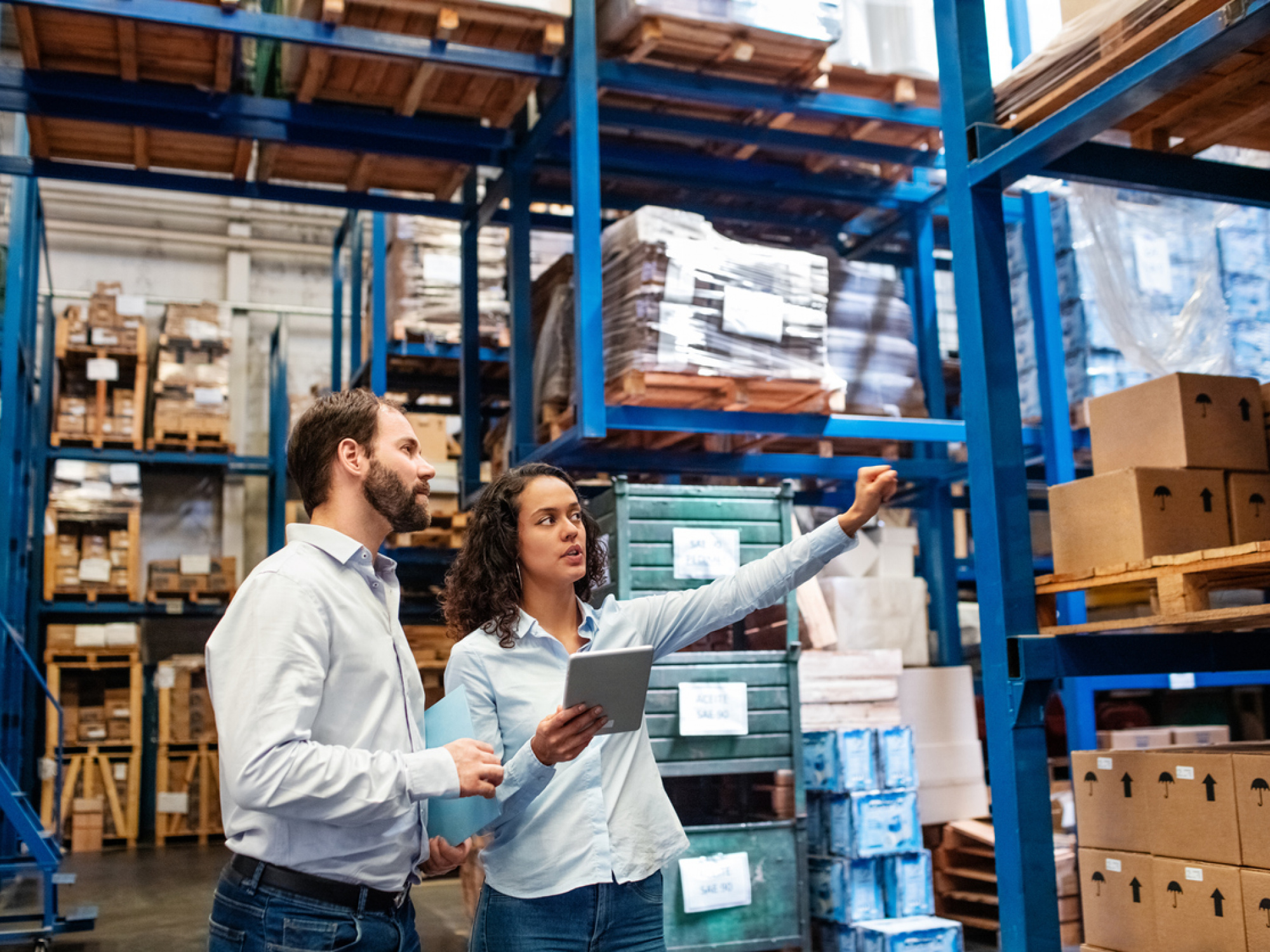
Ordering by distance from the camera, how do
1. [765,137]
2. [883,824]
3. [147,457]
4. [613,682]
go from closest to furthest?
[613,682] < [883,824] < [765,137] < [147,457]

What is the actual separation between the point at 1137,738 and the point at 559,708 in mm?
6906

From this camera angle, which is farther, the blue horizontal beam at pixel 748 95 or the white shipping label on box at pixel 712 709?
the blue horizontal beam at pixel 748 95

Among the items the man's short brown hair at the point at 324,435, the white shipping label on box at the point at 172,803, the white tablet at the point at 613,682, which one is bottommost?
the white shipping label on box at the point at 172,803

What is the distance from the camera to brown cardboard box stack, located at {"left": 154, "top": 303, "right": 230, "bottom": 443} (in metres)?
13.6

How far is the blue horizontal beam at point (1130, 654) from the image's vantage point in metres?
3.58

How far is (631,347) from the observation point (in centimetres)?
610

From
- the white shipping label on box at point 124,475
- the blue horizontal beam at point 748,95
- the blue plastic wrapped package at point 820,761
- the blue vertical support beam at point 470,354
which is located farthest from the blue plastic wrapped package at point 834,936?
the white shipping label on box at point 124,475

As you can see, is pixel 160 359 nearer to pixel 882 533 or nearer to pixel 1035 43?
pixel 882 533

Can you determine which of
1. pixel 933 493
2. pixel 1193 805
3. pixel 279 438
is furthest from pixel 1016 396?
pixel 279 438

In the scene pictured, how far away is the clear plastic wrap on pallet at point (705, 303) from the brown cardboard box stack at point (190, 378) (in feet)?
28.5

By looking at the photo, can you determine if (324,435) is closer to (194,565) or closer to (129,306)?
(194,565)

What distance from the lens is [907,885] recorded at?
20.3ft

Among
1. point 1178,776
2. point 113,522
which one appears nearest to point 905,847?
point 1178,776

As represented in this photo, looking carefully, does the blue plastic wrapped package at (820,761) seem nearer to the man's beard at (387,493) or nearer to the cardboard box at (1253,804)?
the cardboard box at (1253,804)
